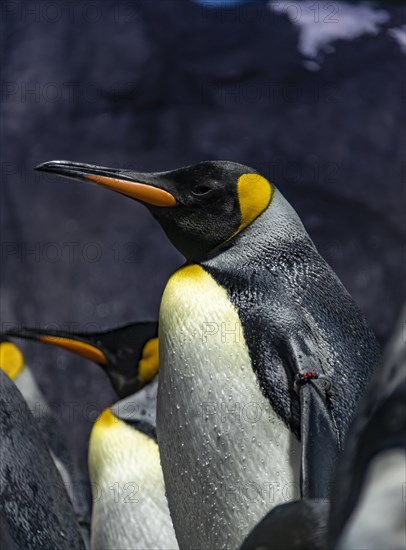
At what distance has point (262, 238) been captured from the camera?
6.04 ft

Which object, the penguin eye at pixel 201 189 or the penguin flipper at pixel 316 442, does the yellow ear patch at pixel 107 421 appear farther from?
the penguin flipper at pixel 316 442

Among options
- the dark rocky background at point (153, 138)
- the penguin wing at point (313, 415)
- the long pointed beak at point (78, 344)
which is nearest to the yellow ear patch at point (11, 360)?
the long pointed beak at point (78, 344)

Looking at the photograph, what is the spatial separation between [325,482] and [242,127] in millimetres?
3318

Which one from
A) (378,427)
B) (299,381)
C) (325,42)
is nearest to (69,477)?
(299,381)

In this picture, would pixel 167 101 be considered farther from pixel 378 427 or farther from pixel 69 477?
pixel 378 427

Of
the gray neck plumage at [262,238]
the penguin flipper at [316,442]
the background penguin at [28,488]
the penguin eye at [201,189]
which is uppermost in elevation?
the penguin eye at [201,189]

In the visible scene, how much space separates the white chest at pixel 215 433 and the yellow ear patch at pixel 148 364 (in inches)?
35.3

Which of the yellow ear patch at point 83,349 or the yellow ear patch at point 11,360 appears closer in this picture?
the yellow ear patch at point 83,349

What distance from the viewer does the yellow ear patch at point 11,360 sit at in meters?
3.13

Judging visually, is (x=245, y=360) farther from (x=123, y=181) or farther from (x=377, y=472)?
(x=377, y=472)

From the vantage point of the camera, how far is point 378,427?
2.66 ft

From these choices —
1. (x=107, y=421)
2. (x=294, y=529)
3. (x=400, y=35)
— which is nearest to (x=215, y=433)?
(x=294, y=529)

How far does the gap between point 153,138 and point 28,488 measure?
314cm

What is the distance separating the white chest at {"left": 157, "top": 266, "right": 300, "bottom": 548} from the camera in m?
1.62
